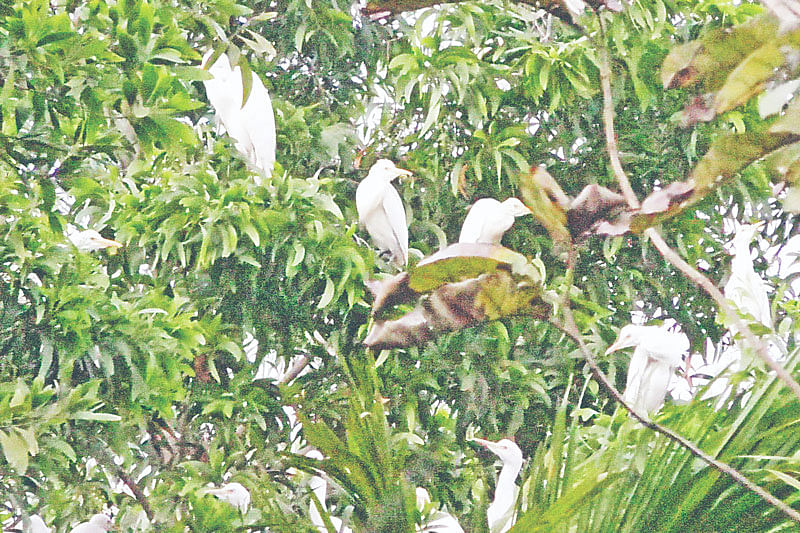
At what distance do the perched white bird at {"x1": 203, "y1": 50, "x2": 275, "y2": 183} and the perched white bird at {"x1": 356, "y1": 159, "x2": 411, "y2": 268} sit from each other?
22 centimetres

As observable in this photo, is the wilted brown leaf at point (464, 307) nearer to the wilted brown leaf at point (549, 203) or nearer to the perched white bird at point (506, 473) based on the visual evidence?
the wilted brown leaf at point (549, 203)

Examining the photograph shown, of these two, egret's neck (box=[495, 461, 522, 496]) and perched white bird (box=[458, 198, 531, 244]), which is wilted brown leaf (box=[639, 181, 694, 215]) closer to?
perched white bird (box=[458, 198, 531, 244])

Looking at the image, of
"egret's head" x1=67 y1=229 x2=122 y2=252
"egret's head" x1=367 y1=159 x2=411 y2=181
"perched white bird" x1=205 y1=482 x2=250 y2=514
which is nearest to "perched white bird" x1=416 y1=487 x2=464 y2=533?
"perched white bird" x1=205 y1=482 x2=250 y2=514

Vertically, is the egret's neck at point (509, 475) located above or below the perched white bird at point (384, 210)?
below

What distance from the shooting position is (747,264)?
7.08 feet

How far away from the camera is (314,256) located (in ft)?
6.52

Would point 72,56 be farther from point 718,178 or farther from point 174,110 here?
point 718,178

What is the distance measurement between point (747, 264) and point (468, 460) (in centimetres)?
79

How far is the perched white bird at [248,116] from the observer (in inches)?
82.3

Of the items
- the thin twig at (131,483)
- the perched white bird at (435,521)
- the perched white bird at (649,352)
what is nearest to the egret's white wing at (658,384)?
the perched white bird at (649,352)

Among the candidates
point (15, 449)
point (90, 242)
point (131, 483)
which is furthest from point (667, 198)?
point (131, 483)

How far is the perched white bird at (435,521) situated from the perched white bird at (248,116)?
765 millimetres

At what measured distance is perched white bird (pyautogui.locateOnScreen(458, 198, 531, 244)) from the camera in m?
2.04

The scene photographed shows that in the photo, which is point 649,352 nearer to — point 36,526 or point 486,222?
point 486,222
